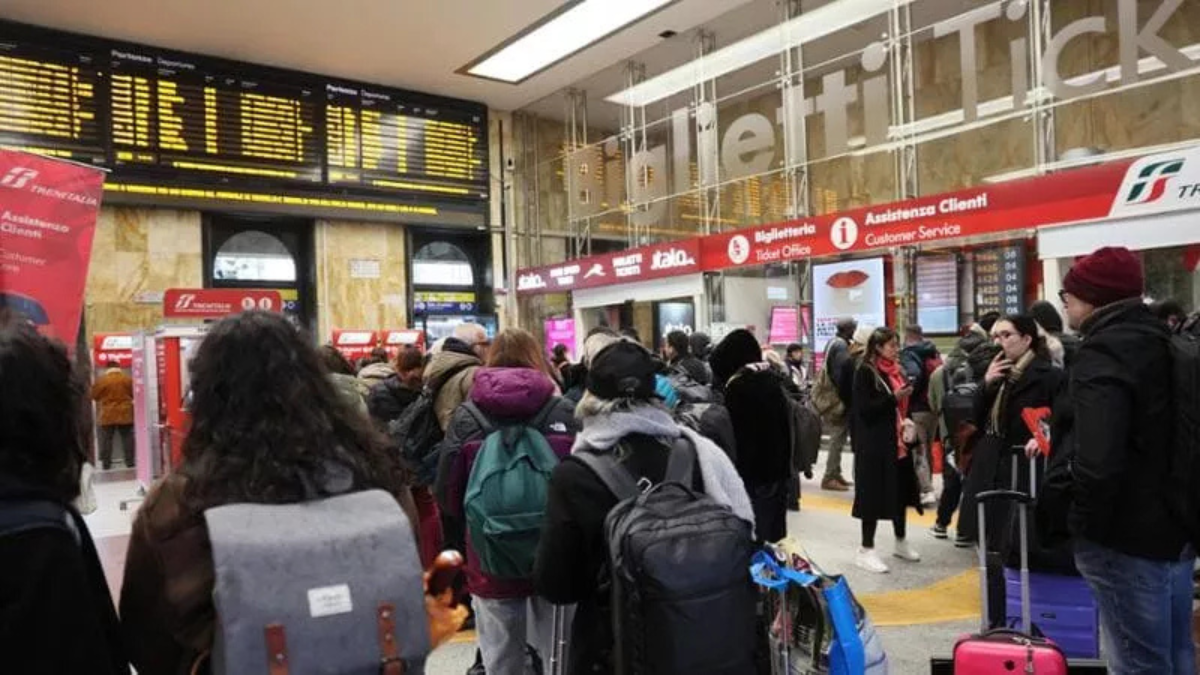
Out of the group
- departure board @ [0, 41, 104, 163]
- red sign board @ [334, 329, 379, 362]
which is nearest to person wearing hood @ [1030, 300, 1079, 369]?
red sign board @ [334, 329, 379, 362]

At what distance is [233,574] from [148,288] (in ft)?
40.7

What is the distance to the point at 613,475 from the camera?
2205mm

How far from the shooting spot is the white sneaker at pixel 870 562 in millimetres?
5250

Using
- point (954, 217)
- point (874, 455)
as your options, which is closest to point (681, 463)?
point (874, 455)

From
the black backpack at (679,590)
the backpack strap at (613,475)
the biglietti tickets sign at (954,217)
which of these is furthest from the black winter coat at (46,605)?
the biglietti tickets sign at (954,217)

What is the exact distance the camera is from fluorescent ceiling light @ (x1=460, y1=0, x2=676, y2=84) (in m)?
11.2

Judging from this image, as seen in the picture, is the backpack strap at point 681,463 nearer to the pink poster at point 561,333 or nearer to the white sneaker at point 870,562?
the white sneaker at point 870,562

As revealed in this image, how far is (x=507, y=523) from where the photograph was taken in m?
2.75

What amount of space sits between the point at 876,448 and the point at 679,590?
375 cm

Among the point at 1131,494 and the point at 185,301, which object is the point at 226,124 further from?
the point at 1131,494

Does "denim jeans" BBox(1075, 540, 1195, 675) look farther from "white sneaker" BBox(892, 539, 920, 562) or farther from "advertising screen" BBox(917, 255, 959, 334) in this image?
"advertising screen" BBox(917, 255, 959, 334)

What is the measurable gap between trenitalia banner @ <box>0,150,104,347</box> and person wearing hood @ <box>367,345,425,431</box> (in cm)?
154

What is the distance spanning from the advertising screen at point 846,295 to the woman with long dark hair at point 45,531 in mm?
8874

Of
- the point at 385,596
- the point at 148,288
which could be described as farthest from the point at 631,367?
the point at 148,288
